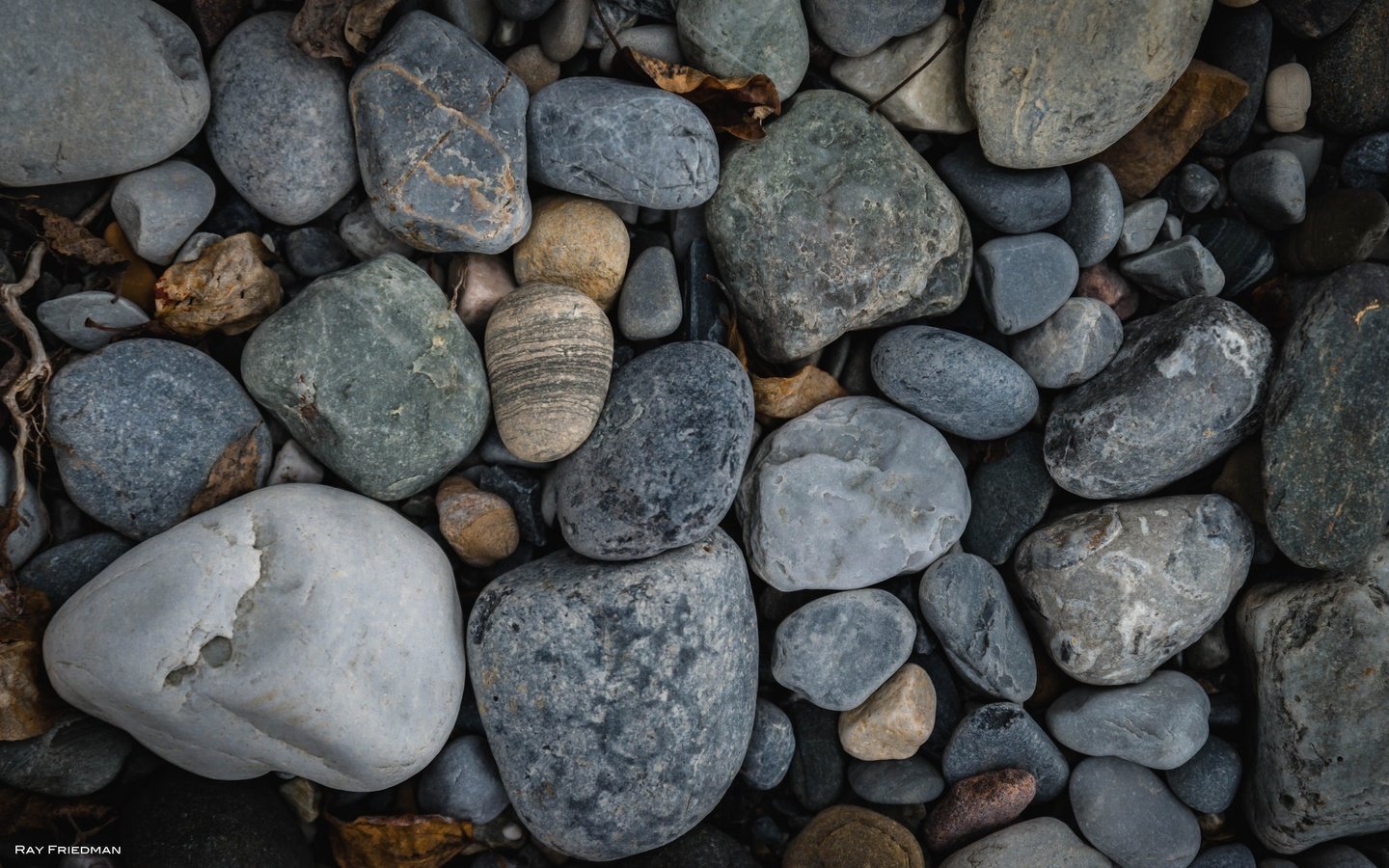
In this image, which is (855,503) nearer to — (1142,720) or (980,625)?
(980,625)

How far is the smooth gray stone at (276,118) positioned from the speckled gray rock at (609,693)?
1.30m

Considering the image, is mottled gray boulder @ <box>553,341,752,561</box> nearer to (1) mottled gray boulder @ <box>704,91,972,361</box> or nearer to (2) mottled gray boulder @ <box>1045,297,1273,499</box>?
(1) mottled gray boulder @ <box>704,91,972,361</box>

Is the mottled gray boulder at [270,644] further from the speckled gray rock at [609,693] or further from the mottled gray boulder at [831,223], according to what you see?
the mottled gray boulder at [831,223]

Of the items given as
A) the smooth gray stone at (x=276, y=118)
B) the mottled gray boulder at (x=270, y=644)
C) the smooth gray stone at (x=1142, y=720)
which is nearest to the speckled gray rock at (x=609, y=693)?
the mottled gray boulder at (x=270, y=644)

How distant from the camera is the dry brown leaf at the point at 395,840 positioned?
7.76 ft

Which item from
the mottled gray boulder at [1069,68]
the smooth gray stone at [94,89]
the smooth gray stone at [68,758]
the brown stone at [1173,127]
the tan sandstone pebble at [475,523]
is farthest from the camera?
the brown stone at [1173,127]

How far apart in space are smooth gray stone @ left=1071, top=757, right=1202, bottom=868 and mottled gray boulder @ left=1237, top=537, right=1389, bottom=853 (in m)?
0.26

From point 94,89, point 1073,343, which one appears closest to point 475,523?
point 94,89

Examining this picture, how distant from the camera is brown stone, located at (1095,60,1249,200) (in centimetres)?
250

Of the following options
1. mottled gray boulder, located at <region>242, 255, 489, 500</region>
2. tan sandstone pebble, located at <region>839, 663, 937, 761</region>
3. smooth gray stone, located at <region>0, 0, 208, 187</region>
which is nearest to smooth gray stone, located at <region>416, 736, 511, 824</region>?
mottled gray boulder, located at <region>242, 255, 489, 500</region>

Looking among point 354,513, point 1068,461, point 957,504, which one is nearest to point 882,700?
point 957,504

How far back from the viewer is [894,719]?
8.20ft

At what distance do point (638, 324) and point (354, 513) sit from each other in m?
0.98

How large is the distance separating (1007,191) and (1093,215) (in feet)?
0.94
